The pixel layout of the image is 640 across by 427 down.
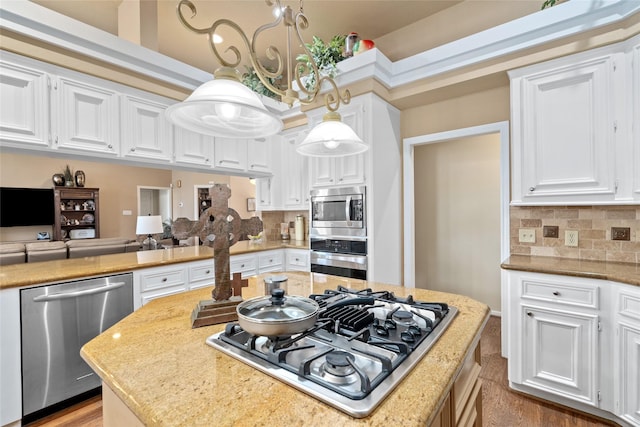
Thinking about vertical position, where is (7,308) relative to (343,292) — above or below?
below

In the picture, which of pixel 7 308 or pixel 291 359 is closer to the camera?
pixel 291 359

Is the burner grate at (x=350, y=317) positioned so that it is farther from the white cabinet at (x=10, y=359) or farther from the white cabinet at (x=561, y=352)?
the white cabinet at (x=10, y=359)

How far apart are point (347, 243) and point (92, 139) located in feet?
7.78

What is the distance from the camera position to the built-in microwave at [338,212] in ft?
9.10

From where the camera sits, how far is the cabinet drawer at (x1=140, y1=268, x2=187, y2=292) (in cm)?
233

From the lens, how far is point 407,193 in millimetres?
3080

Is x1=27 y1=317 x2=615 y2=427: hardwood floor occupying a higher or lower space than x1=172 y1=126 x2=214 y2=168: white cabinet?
lower

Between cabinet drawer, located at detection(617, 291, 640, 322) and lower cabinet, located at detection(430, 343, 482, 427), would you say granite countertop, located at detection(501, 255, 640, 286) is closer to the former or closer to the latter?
cabinet drawer, located at detection(617, 291, 640, 322)

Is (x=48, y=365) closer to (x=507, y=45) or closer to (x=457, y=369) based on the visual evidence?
(x=457, y=369)

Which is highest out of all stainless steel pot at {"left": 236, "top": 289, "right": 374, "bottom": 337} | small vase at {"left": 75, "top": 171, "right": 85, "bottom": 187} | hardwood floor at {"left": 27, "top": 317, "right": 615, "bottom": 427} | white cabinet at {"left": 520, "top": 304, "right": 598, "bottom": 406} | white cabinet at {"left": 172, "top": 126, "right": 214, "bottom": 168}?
small vase at {"left": 75, "top": 171, "right": 85, "bottom": 187}

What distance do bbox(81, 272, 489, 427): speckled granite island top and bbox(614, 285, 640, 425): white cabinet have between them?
1.22 m

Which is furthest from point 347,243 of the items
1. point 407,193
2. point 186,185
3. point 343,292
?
point 186,185

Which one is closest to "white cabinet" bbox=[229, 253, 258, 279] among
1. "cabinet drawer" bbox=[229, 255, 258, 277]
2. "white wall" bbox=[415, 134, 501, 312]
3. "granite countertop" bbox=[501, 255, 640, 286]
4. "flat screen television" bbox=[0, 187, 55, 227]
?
"cabinet drawer" bbox=[229, 255, 258, 277]

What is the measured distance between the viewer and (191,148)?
9.87 ft
